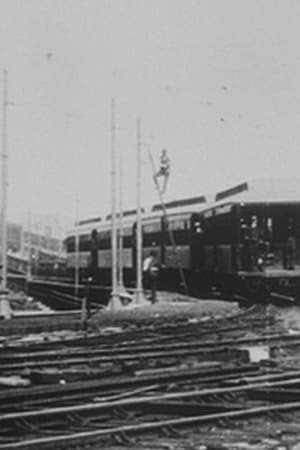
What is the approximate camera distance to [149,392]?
9.16 metres

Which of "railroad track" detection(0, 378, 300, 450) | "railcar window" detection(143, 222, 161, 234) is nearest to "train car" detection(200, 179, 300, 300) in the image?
"railcar window" detection(143, 222, 161, 234)

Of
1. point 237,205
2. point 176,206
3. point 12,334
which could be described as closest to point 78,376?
point 12,334

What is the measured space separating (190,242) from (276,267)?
593cm

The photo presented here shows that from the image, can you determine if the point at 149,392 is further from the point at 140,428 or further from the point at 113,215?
the point at 113,215

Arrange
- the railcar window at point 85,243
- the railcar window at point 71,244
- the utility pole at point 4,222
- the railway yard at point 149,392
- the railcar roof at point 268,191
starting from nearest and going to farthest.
A: the railway yard at point 149,392 → the utility pole at point 4,222 → the railcar roof at point 268,191 → the railcar window at point 85,243 → the railcar window at point 71,244

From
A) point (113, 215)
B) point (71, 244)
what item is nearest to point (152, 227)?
point (113, 215)

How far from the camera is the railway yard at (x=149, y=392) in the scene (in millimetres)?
7191

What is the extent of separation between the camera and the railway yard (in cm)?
719

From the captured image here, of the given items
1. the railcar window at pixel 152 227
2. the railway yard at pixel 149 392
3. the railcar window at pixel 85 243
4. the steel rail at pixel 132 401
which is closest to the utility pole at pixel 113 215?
the railway yard at pixel 149 392

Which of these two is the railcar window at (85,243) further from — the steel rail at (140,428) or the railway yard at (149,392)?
the steel rail at (140,428)

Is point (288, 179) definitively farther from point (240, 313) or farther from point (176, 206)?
point (176, 206)

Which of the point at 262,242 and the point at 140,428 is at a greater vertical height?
the point at 262,242

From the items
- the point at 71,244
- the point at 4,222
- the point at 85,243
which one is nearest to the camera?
the point at 4,222

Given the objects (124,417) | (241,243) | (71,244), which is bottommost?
(124,417)
